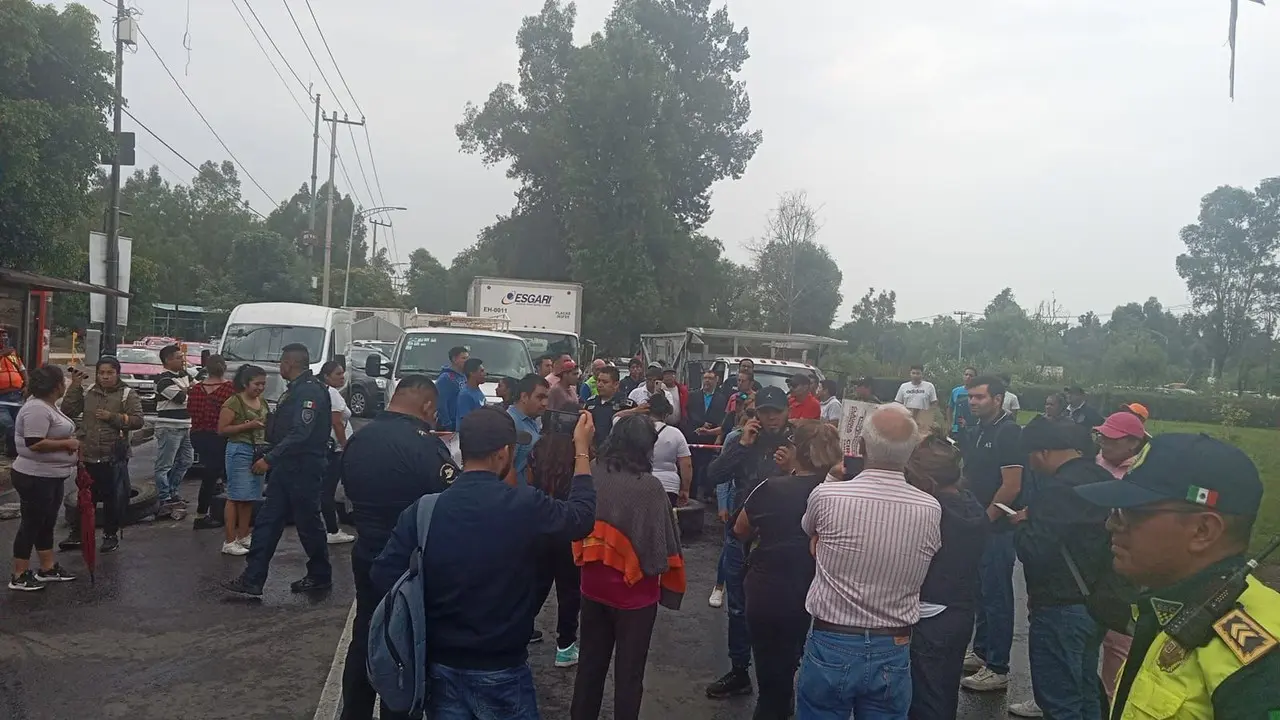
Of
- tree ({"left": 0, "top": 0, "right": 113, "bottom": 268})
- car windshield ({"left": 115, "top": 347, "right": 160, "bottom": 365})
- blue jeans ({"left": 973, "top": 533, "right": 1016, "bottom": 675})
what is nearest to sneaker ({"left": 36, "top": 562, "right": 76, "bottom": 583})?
blue jeans ({"left": 973, "top": 533, "right": 1016, "bottom": 675})

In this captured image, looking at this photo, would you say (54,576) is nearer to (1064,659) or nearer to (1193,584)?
(1064,659)

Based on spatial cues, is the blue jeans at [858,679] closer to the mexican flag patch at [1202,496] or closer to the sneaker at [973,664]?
the mexican flag patch at [1202,496]

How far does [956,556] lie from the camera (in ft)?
13.6

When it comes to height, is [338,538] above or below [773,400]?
below

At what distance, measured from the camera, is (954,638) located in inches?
162

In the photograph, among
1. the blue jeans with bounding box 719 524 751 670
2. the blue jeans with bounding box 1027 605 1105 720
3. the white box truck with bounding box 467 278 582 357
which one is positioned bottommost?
the blue jeans with bounding box 719 524 751 670

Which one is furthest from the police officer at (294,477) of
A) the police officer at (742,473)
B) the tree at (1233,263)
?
the tree at (1233,263)

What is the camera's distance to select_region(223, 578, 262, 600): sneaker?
7012 mm

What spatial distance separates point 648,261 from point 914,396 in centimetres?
2429

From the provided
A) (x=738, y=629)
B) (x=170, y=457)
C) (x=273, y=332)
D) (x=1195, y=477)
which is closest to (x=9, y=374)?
(x=170, y=457)

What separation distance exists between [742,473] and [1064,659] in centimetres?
234

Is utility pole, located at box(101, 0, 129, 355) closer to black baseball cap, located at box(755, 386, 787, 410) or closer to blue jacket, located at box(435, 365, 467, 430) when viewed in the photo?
blue jacket, located at box(435, 365, 467, 430)

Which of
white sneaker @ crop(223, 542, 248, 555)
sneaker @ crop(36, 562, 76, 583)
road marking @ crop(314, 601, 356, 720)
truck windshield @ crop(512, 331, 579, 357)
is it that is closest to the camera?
road marking @ crop(314, 601, 356, 720)

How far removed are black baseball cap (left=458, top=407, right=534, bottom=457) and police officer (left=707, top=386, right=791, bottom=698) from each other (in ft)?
8.77
